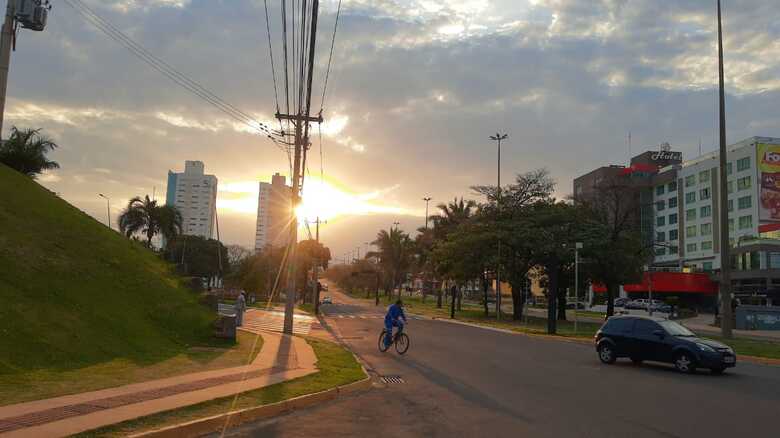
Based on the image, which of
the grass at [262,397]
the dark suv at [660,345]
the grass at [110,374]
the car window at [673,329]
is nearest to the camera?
the grass at [262,397]

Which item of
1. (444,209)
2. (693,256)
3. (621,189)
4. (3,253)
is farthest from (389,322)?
(693,256)

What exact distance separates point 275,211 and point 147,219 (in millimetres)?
12026

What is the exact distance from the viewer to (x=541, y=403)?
11.1 metres

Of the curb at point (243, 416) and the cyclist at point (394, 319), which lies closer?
the curb at point (243, 416)

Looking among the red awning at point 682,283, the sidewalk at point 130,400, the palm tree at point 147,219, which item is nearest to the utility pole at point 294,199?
the sidewalk at point 130,400

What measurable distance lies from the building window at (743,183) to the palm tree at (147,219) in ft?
235

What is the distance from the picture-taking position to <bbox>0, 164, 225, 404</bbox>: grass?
1148cm

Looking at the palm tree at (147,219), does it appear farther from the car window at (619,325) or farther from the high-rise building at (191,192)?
the high-rise building at (191,192)

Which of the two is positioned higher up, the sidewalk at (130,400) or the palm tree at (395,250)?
the palm tree at (395,250)

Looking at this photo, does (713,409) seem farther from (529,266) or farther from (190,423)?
(529,266)

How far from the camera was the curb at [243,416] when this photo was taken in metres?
7.62

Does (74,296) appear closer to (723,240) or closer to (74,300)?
(74,300)

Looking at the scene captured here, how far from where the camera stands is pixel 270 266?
75938 millimetres

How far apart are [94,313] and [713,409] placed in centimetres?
1276
